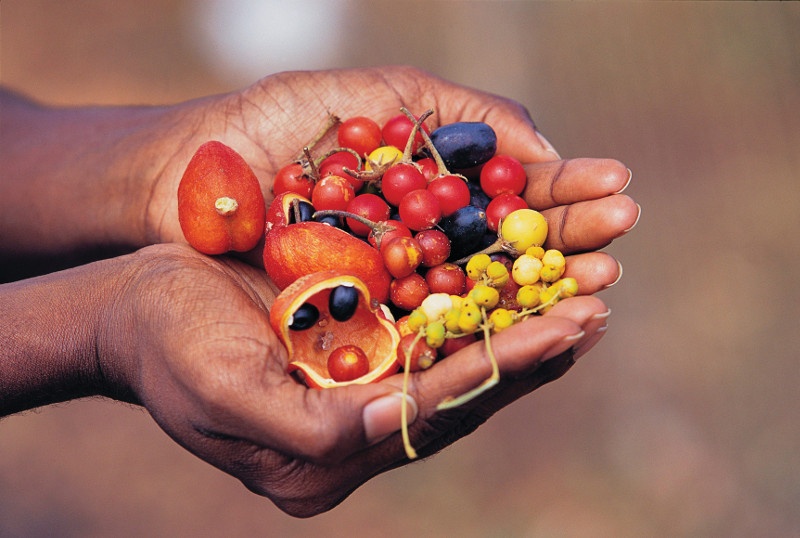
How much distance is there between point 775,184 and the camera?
586cm

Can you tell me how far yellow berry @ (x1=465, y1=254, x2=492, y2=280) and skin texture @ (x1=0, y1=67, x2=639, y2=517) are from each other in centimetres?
36

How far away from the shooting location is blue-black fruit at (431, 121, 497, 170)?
3.34m

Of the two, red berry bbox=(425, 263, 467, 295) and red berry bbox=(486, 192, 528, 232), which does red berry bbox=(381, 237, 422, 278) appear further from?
red berry bbox=(486, 192, 528, 232)

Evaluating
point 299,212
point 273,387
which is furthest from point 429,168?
point 273,387

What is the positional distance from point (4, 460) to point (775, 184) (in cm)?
585

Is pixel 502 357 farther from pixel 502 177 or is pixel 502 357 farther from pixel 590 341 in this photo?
pixel 502 177

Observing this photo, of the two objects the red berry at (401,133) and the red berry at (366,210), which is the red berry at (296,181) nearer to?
the red berry at (366,210)

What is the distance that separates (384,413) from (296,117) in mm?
2022

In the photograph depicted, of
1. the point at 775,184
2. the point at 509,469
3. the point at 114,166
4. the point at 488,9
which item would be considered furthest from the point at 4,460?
the point at 775,184

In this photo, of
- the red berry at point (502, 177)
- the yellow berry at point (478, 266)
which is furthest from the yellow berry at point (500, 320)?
the red berry at point (502, 177)

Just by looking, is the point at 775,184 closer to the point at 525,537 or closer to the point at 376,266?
the point at 525,537

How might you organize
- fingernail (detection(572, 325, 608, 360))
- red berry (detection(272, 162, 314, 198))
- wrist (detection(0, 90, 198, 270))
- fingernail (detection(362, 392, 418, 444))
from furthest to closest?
1. wrist (detection(0, 90, 198, 270))
2. red berry (detection(272, 162, 314, 198))
3. fingernail (detection(572, 325, 608, 360))
4. fingernail (detection(362, 392, 418, 444))

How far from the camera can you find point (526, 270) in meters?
2.87

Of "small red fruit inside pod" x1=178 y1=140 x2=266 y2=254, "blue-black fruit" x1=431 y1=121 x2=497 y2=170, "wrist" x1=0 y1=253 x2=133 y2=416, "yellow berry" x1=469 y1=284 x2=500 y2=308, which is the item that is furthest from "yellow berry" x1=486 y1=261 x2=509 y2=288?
"wrist" x1=0 y1=253 x2=133 y2=416
